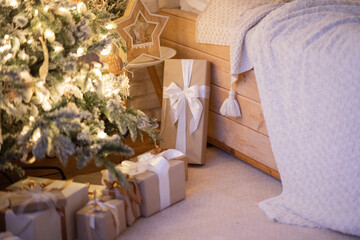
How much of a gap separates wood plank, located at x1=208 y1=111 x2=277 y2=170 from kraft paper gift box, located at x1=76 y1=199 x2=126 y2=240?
2.64 ft

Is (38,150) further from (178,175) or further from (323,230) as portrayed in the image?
(323,230)

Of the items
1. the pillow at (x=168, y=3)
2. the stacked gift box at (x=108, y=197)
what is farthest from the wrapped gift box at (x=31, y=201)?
the pillow at (x=168, y=3)

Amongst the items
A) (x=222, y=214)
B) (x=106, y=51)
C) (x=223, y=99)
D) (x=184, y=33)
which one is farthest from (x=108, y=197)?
(x=184, y=33)

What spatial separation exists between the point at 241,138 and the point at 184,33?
2.28ft

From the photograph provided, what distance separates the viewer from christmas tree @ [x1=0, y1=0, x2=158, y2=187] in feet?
6.07

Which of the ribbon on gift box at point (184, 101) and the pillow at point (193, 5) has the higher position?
the pillow at point (193, 5)

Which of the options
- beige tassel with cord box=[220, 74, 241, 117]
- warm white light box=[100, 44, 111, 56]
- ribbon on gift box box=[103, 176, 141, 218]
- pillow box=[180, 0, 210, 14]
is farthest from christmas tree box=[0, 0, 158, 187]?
pillow box=[180, 0, 210, 14]

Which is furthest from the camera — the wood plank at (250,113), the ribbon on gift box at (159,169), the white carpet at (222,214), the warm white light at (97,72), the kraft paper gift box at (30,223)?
the wood plank at (250,113)

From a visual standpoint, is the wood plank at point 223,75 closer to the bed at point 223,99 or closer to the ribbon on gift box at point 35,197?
the bed at point 223,99

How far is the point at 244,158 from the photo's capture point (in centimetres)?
249

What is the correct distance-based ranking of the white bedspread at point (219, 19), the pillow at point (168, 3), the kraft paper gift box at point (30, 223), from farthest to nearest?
the pillow at point (168, 3) → the white bedspread at point (219, 19) → the kraft paper gift box at point (30, 223)

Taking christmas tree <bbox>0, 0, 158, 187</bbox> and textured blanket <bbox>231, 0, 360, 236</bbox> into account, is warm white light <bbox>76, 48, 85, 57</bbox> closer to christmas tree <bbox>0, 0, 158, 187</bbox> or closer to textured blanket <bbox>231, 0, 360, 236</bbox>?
christmas tree <bbox>0, 0, 158, 187</bbox>

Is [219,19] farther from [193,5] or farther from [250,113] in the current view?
[250,113]

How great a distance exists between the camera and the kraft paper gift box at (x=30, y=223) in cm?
166
